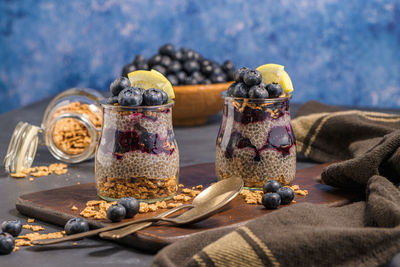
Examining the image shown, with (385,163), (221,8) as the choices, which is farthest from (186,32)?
(385,163)

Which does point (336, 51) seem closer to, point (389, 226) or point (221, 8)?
point (221, 8)

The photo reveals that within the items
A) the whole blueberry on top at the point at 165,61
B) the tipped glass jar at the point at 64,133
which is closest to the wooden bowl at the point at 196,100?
the whole blueberry on top at the point at 165,61

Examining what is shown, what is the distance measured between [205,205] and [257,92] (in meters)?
0.27

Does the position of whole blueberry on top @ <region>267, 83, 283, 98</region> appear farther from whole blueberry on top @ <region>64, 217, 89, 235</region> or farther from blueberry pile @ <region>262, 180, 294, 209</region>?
whole blueberry on top @ <region>64, 217, 89, 235</region>

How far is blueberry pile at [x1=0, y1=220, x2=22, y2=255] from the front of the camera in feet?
2.92

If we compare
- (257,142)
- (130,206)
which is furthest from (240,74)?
(130,206)

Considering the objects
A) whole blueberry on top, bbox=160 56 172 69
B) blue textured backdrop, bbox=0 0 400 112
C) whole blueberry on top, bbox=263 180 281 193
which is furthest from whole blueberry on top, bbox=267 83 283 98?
blue textured backdrop, bbox=0 0 400 112

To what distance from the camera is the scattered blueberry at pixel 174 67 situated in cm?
206

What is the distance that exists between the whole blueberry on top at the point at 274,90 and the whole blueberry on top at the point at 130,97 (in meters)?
0.26

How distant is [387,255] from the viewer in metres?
0.83

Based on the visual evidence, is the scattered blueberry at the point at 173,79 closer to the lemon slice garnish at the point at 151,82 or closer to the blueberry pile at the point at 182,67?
the blueberry pile at the point at 182,67

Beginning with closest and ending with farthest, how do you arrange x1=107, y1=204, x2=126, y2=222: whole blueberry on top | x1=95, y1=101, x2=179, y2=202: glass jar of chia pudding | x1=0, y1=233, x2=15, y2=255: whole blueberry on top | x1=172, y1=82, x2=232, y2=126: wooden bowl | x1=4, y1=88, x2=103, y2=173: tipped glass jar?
1. x1=0, y1=233, x2=15, y2=255: whole blueberry on top
2. x1=107, y1=204, x2=126, y2=222: whole blueberry on top
3. x1=95, y1=101, x2=179, y2=202: glass jar of chia pudding
4. x1=4, y1=88, x2=103, y2=173: tipped glass jar
5. x1=172, y1=82, x2=232, y2=126: wooden bowl

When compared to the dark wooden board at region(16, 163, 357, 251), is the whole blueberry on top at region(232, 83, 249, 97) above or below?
above

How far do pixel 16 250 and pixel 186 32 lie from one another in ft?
8.17
